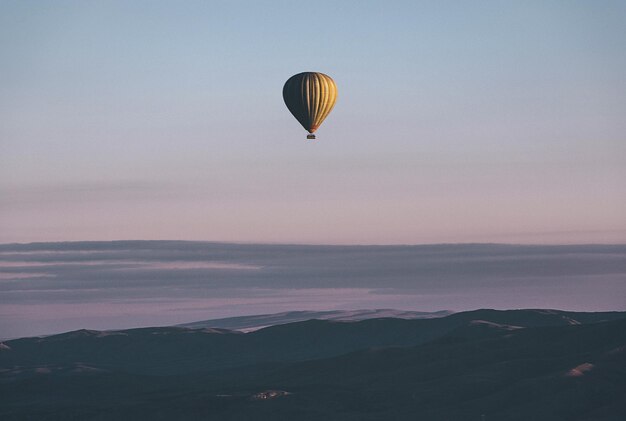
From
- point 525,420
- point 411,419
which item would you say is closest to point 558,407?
point 525,420

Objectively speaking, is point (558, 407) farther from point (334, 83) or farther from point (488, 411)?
point (334, 83)

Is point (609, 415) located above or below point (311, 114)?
below

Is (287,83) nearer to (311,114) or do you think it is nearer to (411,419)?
(311,114)

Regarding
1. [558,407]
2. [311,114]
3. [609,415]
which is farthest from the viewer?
[558,407]

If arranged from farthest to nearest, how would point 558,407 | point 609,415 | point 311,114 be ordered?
1. point 558,407
2. point 609,415
3. point 311,114

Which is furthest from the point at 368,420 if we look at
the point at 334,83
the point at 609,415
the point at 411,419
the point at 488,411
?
the point at 334,83

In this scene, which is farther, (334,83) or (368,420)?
(368,420)
